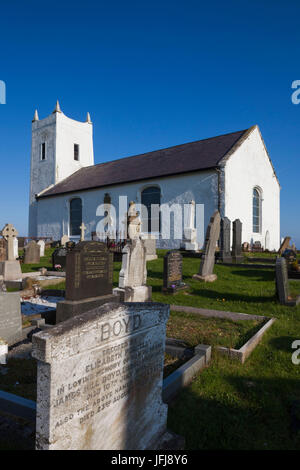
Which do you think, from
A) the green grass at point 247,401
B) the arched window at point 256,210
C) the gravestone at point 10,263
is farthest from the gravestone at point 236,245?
the gravestone at point 10,263

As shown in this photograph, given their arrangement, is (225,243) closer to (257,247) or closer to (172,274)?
(257,247)

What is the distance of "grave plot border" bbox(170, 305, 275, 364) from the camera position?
4.12 metres

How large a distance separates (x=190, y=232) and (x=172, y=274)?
955cm

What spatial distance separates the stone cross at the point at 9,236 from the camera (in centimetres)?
1066

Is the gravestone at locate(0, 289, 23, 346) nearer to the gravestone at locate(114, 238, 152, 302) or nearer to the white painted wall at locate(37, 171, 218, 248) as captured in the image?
the gravestone at locate(114, 238, 152, 302)

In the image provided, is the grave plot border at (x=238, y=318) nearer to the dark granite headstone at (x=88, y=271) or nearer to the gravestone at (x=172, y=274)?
the gravestone at (x=172, y=274)

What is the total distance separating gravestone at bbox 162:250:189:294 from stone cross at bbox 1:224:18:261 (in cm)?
596

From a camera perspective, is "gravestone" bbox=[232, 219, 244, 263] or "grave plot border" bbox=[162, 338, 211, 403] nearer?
"grave plot border" bbox=[162, 338, 211, 403]

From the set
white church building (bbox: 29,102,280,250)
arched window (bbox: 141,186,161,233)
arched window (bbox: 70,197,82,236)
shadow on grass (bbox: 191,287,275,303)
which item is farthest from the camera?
arched window (bbox: 70,197,82,236)

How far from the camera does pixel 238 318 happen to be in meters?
5.95

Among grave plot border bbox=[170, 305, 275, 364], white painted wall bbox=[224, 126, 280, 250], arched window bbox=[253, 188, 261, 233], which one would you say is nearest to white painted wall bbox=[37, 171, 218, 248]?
white painted wall bbox=[224, 126, 280, 250]

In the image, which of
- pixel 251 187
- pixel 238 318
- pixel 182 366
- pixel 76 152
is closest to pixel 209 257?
pixel 238 318

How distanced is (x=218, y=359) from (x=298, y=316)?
115 inches

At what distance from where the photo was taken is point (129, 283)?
23.6ft
